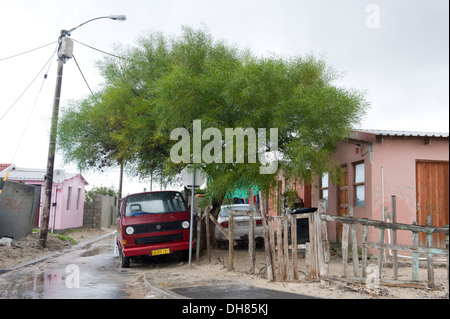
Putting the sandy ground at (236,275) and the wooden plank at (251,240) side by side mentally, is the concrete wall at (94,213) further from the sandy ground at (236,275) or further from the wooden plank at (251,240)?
the wooden plank at (251,240)

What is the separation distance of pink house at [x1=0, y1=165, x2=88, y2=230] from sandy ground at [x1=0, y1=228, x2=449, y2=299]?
8878 mm

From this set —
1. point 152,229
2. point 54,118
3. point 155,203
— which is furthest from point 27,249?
point 152,229

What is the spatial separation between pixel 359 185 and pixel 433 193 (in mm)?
1900

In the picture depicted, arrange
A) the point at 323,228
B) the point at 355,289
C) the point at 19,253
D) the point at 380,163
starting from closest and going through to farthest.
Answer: the point at 355,289 → the point at 323,228 → the point at 380,163 → the point at 19,253

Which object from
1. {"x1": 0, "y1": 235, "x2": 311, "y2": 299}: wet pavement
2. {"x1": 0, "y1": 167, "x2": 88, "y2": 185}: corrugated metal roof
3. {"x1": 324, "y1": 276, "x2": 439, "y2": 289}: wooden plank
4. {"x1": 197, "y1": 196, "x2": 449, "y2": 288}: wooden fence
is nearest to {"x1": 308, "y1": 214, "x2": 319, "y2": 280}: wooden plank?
{"x1": 197, "y1": 196, "x2": 449, "y2": 288}: wooden fence

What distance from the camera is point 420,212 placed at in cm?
1152

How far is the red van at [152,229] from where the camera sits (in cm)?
1163

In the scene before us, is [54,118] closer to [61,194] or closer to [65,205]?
[61,194]

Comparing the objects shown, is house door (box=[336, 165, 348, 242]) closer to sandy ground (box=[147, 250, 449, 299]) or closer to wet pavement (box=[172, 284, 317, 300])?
sandy ground (box=[147, 250, 449, 299])

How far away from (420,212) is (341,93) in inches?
151

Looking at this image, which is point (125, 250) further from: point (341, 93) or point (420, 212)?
point (420, 212)

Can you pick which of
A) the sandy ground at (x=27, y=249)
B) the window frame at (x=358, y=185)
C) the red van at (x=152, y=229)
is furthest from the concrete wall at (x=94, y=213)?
the window frame at (x=358, y=185)

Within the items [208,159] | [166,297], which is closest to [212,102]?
[208,159]

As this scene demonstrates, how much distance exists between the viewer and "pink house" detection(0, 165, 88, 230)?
78.5ft
